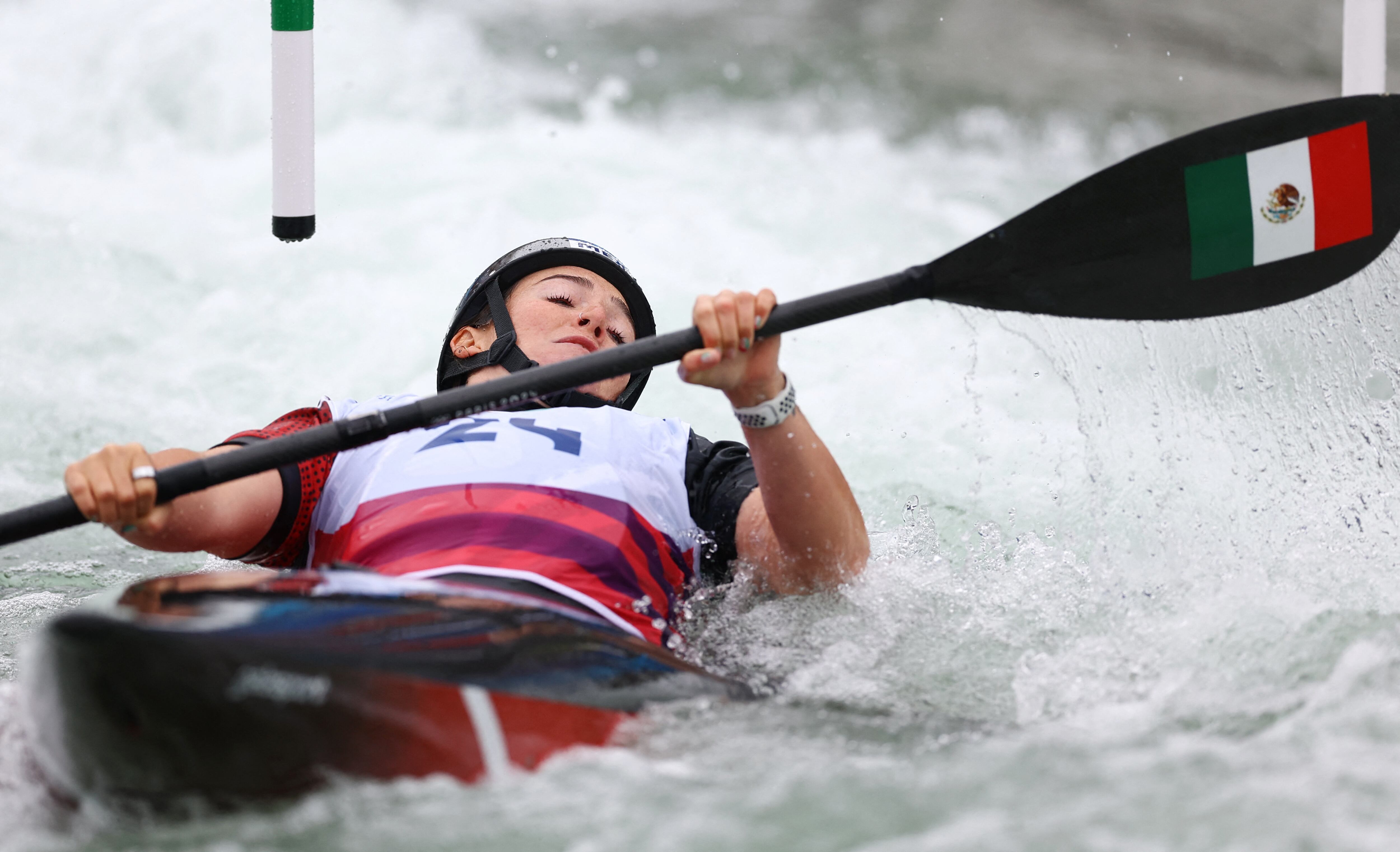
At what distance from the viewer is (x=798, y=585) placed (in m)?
1.91

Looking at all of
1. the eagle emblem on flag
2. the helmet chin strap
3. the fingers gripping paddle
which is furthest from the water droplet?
the helmet chin strap

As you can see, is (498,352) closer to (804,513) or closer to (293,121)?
(804,513)

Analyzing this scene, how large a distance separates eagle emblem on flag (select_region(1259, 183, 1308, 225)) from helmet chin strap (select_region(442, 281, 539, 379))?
1.27 metres

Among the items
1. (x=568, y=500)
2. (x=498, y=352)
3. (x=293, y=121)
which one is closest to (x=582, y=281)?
(x=498, y=352)

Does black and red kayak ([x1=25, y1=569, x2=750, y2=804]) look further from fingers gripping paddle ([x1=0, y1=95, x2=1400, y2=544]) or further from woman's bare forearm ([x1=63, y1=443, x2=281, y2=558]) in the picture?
fingers gripping paddle ([x1=0, y1=95, x2=1400, y2=544])

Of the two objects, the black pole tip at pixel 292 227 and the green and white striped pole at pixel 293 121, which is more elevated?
the green and white striped pole at pixel 293 121

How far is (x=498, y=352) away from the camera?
7.31 feet

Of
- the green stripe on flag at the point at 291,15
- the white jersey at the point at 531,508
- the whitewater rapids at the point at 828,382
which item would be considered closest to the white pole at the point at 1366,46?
the whitewater rapids at the point at 828,382

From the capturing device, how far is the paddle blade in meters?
2.03

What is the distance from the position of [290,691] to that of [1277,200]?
5.75 feet

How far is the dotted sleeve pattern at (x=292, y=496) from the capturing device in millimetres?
1917

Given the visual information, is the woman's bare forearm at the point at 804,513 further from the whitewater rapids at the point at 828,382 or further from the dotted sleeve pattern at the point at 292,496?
the dotted sleeve pattern at the point at 292,496

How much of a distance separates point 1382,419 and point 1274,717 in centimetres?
133

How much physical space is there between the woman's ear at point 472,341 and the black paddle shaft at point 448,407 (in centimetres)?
53
